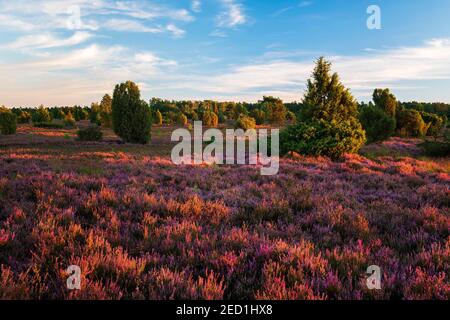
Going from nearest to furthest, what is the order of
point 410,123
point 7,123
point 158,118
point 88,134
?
point 88,134 → point 7,123 → point 410,123 → point 158,118

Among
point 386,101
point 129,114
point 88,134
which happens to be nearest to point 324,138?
point 129,114

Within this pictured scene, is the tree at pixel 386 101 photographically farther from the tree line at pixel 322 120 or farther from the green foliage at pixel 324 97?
the green foliage at pixel 324 97

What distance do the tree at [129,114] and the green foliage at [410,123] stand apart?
36.9m

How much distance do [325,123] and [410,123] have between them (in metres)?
35.3

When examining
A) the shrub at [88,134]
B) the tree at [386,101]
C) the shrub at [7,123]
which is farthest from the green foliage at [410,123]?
the shrub at [7,123]

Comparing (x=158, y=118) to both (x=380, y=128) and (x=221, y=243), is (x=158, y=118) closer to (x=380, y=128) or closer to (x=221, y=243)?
(x=380, y=128)

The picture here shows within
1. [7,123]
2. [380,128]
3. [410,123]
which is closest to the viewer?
[380,128]

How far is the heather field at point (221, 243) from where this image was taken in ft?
11.3

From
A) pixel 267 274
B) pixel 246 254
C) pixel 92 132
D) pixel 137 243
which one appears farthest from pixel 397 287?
pixel 92 132

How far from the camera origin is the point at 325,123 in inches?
723

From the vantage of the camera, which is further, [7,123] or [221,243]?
[7,123]
